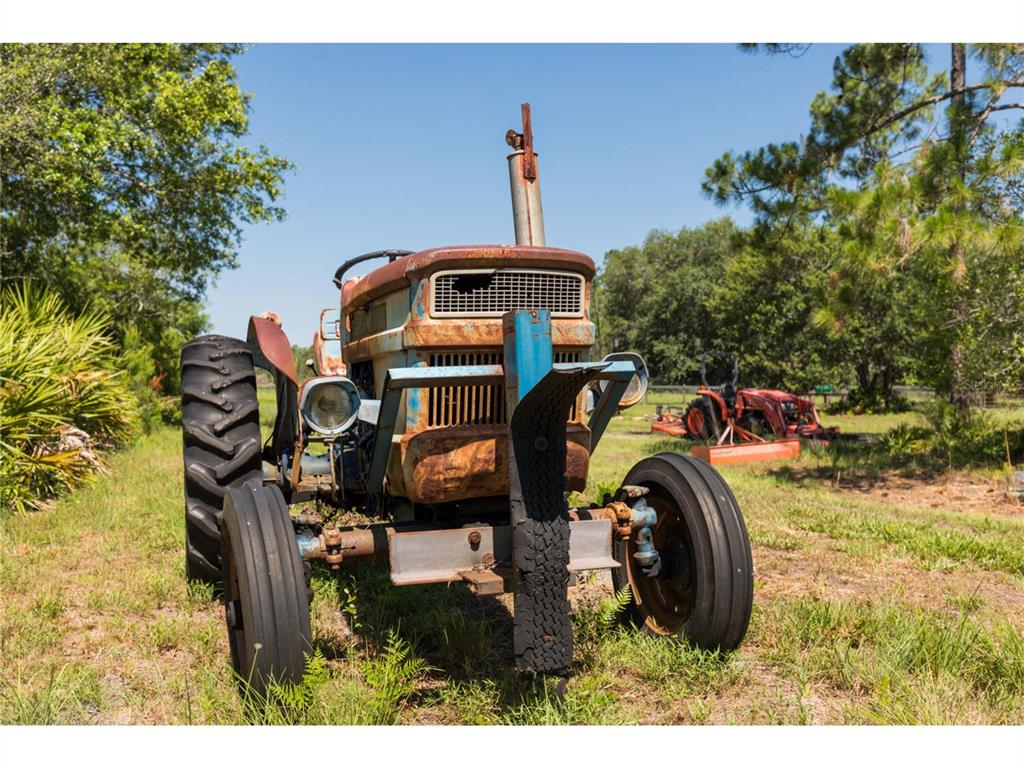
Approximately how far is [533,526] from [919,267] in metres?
8.05

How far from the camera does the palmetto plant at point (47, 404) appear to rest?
22.2 feet

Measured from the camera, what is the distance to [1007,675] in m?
3.01

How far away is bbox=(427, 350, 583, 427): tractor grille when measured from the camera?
3.07 meters

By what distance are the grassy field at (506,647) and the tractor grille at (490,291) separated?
1295 mm

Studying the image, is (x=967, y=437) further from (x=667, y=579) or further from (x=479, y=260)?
(x=479, y=260)

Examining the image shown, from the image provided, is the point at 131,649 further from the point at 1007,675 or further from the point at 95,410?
the point at 95,410

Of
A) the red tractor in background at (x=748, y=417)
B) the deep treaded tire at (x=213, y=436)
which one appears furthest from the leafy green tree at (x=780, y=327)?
the deep treaded tire at (x=213, y=436)

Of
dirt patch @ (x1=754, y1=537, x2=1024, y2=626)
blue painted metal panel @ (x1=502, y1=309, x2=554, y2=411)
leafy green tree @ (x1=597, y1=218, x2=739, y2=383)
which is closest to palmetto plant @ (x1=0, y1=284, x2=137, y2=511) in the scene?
blue painted metal panel @ (x1=502, y1=309, x2=554, y2=411)

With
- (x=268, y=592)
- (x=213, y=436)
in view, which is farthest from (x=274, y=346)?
(x=268, y=592)

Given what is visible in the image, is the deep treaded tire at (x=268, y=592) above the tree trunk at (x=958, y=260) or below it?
below

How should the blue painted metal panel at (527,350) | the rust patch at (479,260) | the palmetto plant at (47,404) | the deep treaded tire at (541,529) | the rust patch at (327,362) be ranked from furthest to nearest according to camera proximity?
the palmetto plant at (47,404) → the rust patch at (327,362) → the rust patch at (479,260) → the blue painted metal panel at (527,350) → the deep treaded tire at (541,529)

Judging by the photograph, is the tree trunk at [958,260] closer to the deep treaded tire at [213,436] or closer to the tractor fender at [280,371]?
the tractor fender at [280,371]

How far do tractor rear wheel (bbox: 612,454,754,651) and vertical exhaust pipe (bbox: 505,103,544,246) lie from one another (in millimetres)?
1190

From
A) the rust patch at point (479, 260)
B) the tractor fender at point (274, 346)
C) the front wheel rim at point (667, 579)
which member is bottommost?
the front wheel rim at point (667, 579)
